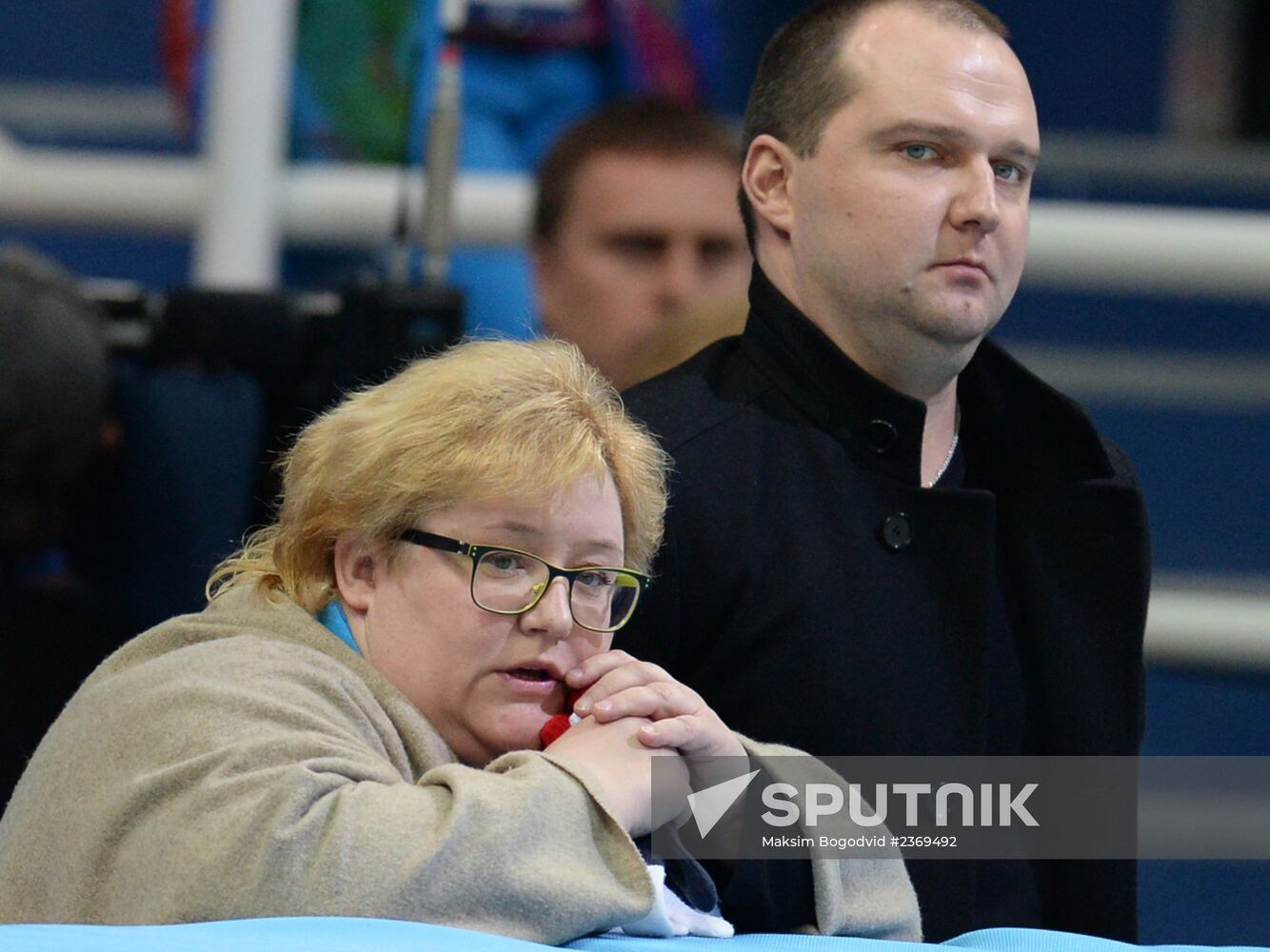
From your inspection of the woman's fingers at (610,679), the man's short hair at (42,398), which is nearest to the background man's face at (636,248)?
the man's short hair at (42,398)

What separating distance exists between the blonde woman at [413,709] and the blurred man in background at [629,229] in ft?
4.36

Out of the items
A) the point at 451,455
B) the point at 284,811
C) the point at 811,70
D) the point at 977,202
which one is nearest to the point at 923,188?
the point at 977,202

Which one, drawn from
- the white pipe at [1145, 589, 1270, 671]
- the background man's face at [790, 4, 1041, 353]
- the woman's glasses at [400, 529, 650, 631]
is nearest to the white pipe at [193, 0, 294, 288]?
the white pipe at [1145, 589, 1270, 671]

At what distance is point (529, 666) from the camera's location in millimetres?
1345

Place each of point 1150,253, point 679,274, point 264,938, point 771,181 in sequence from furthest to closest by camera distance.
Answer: point 1150,253, point 679,274, point 771,181, point 264,938

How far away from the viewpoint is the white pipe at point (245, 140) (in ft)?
9.53

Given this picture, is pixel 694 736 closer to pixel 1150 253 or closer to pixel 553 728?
pixel 553 728

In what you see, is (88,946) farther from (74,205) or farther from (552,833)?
(74,205)

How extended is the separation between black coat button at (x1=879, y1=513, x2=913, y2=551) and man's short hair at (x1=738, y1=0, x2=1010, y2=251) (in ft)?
0.89

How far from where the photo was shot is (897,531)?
1.57 meters

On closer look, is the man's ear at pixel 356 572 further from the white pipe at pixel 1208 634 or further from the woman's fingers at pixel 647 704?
the white pipe at pixel 1208 634

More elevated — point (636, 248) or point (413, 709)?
point (636, 248)

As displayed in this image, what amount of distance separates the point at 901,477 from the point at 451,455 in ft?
1.39

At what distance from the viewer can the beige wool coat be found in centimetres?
116
